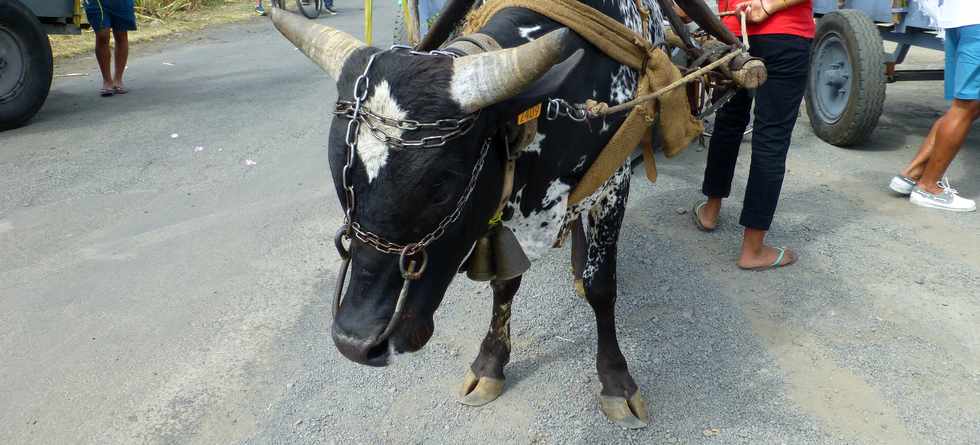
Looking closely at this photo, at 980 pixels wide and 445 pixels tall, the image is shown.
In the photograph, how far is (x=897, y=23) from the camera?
545 centimetres

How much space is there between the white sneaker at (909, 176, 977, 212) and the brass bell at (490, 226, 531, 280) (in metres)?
3.74

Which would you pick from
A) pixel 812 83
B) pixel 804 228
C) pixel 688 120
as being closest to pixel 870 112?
pixel 812 83

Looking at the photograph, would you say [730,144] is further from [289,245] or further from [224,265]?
[224,265]

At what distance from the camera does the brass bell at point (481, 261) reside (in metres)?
2.17

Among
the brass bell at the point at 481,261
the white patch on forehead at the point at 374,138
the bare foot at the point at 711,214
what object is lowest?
the bare foot at the point at 711,214

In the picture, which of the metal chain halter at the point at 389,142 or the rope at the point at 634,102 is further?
the rope at the point at 634,102

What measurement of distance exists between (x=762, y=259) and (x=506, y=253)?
2.35 meters

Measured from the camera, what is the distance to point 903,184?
4742mm

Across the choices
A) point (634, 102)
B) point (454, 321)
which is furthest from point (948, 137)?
point (454, 321)

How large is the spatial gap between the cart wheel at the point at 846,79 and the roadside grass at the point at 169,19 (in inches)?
372

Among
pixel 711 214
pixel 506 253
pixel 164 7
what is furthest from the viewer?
pixel 164 7

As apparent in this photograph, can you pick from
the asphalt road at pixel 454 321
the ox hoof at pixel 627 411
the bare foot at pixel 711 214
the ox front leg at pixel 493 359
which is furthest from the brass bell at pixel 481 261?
the bare foot at pixel 711 214

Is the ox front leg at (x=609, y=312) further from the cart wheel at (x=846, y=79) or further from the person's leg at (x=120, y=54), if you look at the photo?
the person's leg at (x=120, y=54)

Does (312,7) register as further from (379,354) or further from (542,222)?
(379,354)
